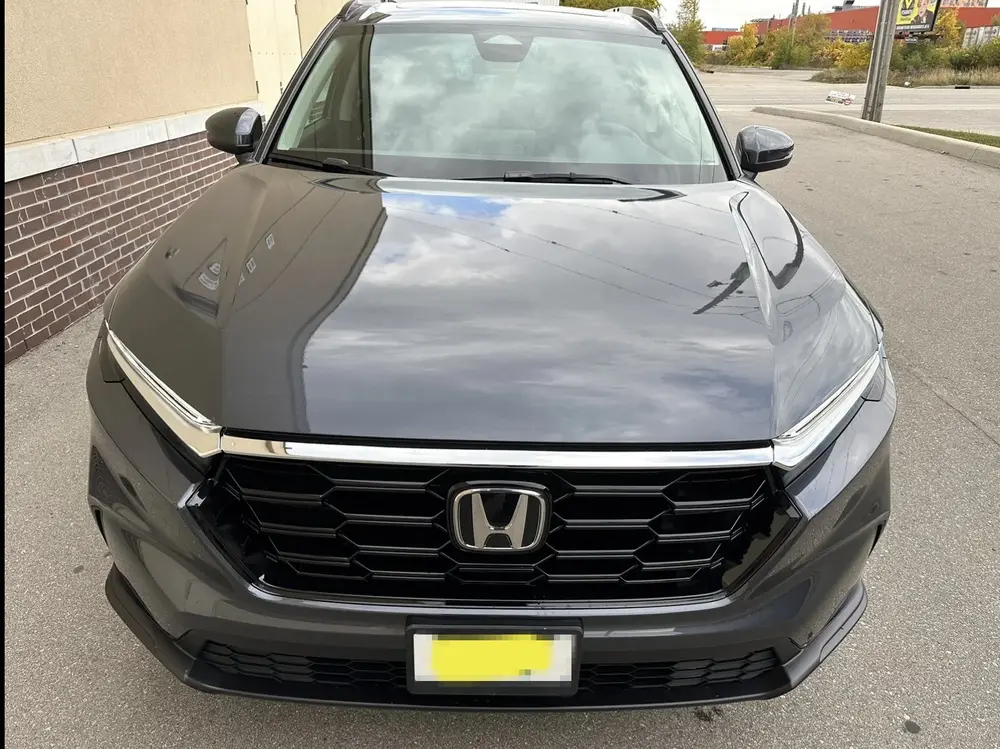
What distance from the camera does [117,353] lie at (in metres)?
1.71

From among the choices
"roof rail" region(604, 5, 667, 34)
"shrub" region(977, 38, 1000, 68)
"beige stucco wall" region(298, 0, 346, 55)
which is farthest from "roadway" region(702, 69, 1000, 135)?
"roof rail" region(604, 5, 667, 34)

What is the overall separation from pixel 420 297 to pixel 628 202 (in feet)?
2.79

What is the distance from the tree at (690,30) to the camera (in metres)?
47.8

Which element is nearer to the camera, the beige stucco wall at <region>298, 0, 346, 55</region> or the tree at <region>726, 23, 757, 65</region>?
the beige stucco wall at <region>298, 0, 346, 55</region>

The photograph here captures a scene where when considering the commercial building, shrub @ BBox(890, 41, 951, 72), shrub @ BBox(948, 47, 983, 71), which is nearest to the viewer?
shrub @ BBox(948, 47, 983, 71)

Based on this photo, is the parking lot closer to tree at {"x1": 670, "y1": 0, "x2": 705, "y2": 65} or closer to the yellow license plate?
the yellow license plate

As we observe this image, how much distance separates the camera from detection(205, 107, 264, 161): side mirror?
2.82 m

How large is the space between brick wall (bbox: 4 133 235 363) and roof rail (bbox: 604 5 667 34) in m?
3.06

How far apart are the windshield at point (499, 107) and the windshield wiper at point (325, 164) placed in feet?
0.08

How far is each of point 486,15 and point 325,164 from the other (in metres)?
1.07

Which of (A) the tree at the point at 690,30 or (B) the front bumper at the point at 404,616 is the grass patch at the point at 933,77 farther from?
(B) the front bumper at the point at 404,616

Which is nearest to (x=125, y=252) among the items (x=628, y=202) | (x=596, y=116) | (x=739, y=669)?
(x=596, y=116)

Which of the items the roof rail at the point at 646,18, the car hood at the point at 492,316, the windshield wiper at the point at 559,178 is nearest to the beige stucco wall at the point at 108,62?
the car hood at the point at 492,316

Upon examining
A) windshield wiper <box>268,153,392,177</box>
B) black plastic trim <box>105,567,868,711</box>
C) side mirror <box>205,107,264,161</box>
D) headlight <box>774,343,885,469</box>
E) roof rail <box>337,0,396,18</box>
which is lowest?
black plastic trim <box>105,567,868,711</box>
